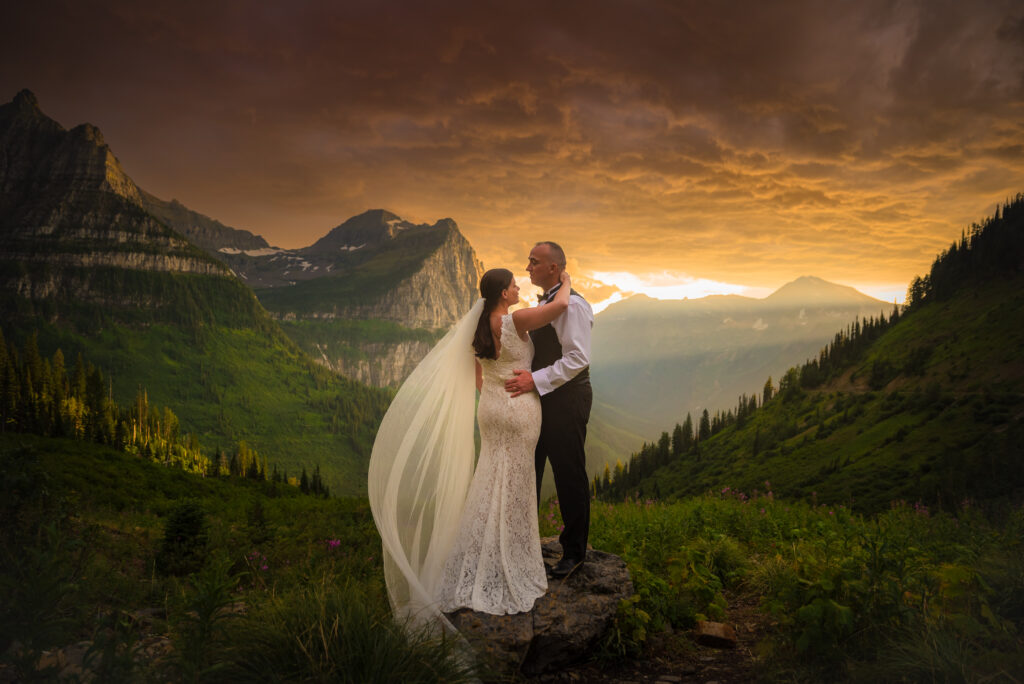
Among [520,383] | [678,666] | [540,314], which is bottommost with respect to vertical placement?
[678,666]

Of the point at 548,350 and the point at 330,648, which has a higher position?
the point at 548,350

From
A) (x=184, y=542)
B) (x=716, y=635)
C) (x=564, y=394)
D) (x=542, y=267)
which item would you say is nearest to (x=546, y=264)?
(x=542, y=267)

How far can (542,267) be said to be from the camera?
5.83 meters

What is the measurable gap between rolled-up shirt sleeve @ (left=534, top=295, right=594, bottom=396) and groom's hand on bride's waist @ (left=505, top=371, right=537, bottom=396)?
0.07 metres

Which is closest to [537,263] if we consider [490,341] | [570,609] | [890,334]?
[490,341]

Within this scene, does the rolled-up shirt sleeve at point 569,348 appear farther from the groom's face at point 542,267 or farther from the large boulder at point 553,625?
the large boulder at point 553,625

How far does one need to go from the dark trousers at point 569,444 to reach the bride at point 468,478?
17cm

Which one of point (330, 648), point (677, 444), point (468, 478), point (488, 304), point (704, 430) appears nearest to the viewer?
point (330, 648)

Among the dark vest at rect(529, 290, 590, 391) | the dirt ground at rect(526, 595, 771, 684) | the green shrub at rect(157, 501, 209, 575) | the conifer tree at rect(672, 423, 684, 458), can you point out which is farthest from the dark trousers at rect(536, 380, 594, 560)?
the conifer tree at rect(672, 423, 684, 458)

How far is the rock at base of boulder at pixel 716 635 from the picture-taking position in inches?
234

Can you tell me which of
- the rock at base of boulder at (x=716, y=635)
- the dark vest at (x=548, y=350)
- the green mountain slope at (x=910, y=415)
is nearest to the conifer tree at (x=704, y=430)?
the green mountain slope at (x=910, y=415)

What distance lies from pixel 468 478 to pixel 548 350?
1.68 meters

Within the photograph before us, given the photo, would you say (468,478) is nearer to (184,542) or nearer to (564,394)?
(564,394)

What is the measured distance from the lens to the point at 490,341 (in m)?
5.66
